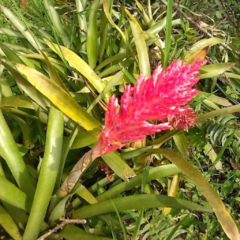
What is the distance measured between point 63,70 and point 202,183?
3.96 ft

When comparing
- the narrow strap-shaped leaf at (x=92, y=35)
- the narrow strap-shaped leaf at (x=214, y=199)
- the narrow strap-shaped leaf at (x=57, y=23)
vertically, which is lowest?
the narrow strap-shaped leaf at (x=214, y=199)

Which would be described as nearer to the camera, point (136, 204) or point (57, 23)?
point (136, 204)

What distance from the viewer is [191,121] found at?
152 cm

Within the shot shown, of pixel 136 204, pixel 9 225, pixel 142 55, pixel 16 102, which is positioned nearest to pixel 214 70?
pixel 142 55

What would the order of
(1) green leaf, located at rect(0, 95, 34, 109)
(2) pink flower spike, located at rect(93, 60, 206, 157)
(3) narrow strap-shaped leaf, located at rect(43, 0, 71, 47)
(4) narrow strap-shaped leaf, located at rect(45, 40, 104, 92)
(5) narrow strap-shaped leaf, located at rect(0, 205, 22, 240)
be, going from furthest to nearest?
(3) narrow strap-shaped leaf, located at rect(43, 0, 71, 47) → (4) narrow strap-shaped leaf, located at rect(45, 40, 104, 92) → (1) green leaf, located at rect(0, 95, 34, 109) → (5) narrow strap-shaped leaf, located at rect(0, 205, 22, 240) → (2) pink flower spike, located at rect(93, 60, 206, 157)

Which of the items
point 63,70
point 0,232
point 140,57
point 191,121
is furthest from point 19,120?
point 191,121

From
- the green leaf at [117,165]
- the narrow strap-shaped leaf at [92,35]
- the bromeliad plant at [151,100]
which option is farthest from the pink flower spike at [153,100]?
the narrow strap-shaped leaf at [92,35]

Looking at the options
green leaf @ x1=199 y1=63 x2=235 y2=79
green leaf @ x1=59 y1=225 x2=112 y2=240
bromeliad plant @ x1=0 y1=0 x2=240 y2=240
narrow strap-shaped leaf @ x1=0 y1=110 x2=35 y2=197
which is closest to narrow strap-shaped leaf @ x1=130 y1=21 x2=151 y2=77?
bromeliad plant @ x1=0 y1=0 x2=240 y2=240

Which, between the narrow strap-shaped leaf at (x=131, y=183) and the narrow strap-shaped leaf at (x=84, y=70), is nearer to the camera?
the narrow strap-shaped leaf at (x=131, y=183)

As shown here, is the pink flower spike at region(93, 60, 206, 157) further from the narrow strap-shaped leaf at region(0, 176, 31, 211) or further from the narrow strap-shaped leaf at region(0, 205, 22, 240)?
the narrow strap-shaped leaf at region(0, 205, 22, 240)

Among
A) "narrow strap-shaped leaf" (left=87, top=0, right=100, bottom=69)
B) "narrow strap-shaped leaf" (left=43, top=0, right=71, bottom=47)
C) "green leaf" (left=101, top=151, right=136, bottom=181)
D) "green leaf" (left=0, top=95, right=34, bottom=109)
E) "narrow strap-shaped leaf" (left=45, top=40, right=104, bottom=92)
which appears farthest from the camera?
"narrow strap-shaped leaf" (left=43, top=0, right=71, bottom=47)

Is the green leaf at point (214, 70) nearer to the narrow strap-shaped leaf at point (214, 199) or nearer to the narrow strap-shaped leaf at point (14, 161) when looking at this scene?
the narrow strap-shaped leaf at point (214, 199)

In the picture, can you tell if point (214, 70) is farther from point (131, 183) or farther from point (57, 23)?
point (57, 23)

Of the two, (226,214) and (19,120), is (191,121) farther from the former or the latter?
(19,120)
